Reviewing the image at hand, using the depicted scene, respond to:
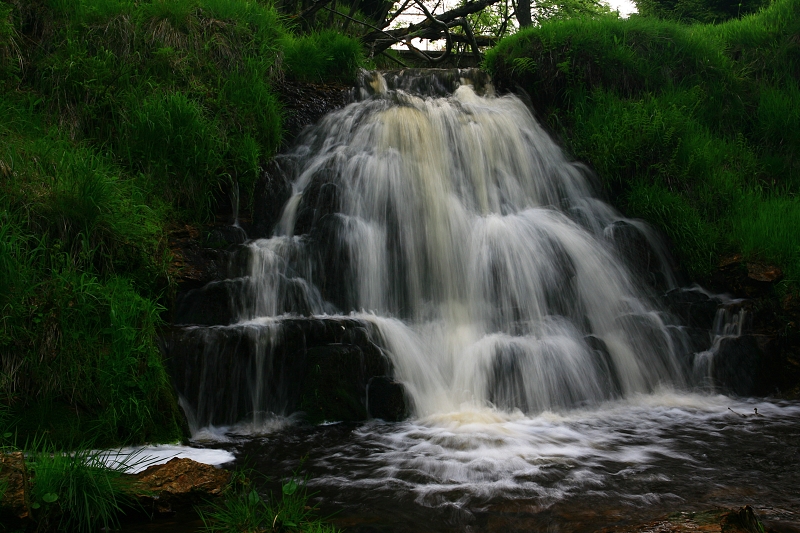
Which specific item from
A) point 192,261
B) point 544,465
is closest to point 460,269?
point 192,261

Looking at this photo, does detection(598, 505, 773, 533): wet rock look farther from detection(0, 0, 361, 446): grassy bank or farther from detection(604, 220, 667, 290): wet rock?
detection(604, 220, 667, 290): wet rock

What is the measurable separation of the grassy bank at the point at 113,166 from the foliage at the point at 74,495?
1056 millimetres

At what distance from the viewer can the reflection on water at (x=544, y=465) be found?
2934 millimetres

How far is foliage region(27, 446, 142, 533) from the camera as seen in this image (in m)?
2.51

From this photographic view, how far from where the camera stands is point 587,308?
19.2ft

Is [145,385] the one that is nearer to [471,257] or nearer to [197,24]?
[471,257]

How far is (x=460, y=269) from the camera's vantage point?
6.03 metres

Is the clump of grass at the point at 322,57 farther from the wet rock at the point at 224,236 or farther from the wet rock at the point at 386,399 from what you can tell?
the wet rock at the point at 386,399

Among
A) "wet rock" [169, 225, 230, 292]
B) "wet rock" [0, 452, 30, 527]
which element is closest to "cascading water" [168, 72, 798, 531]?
"wet rock" [169, 225, 230, 292]

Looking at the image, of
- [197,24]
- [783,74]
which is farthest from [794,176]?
[197,24]

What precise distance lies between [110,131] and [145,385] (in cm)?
301

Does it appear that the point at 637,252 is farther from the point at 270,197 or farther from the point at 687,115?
the point at 270,197

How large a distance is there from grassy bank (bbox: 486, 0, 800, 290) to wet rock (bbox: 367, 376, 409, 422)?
3.66 metres

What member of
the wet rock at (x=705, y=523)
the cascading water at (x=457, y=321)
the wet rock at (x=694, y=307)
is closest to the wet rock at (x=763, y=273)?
the wet rock at (x=694, y=307)
